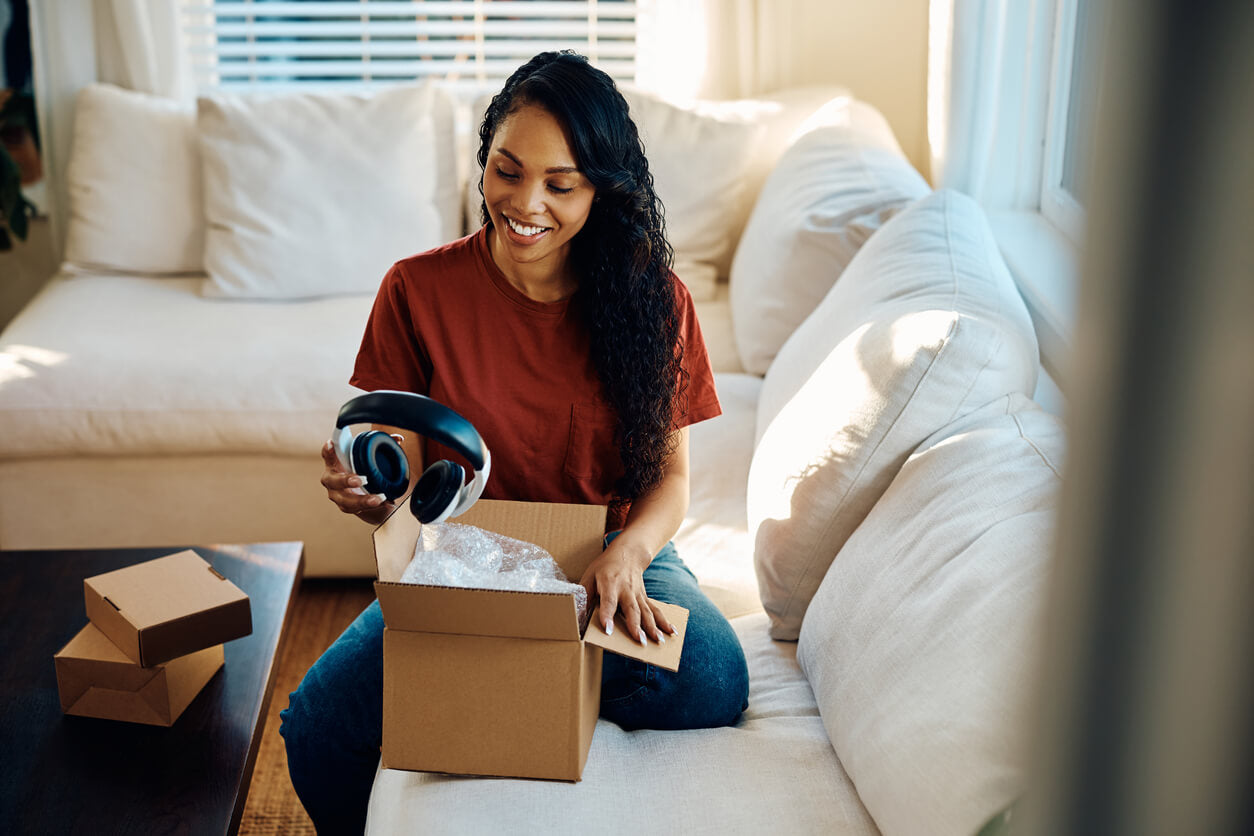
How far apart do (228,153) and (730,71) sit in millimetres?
1364

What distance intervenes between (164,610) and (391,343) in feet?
1.37

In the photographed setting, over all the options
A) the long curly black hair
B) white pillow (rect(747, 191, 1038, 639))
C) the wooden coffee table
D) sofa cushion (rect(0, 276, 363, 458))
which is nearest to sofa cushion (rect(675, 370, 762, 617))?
white pillow (rect(747, 191, 1038, 639))

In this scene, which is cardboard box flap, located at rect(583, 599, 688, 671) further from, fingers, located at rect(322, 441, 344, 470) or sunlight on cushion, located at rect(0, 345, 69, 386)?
sunlight on cushion, located at rect(0, 345, 69, 386)

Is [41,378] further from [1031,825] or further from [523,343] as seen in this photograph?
[1031,825]

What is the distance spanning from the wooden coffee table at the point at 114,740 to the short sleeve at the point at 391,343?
13.9 inches

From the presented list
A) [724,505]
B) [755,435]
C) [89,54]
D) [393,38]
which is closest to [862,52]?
[393,38]

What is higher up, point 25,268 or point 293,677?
point 25,268

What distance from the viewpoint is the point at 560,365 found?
1363mm

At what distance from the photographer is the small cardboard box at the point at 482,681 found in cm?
100

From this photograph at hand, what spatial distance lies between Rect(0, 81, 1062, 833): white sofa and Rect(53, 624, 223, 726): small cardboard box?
11.1 inches

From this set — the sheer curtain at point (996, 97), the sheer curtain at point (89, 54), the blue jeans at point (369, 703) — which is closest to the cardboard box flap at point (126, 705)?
the blue jeans at point (369, 703)

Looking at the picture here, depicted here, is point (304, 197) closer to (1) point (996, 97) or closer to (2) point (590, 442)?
(2) point (590, 442)

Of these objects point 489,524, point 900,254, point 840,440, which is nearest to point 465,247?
point 489,524

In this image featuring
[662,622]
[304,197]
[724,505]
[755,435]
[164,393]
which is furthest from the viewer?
[304,197]
